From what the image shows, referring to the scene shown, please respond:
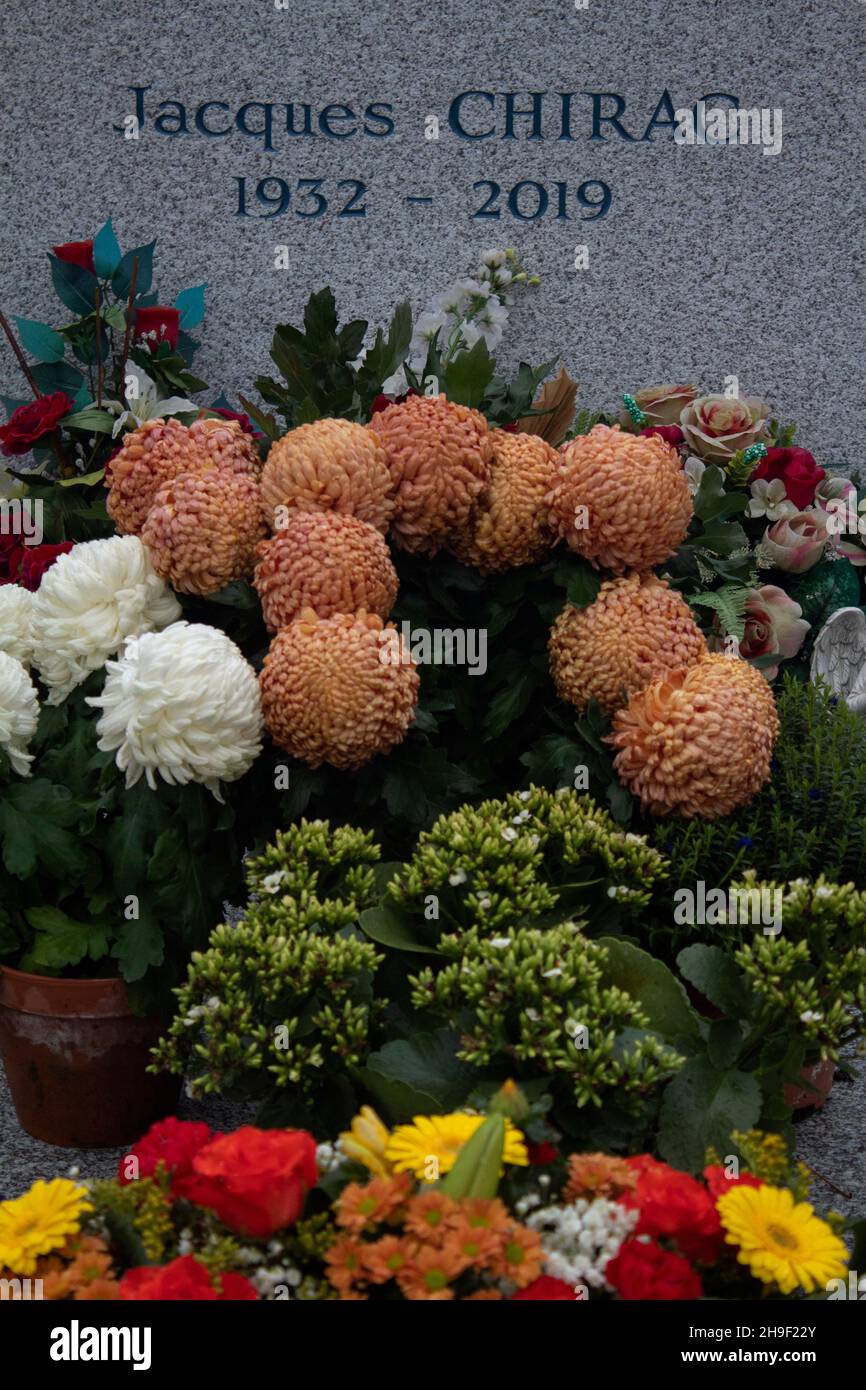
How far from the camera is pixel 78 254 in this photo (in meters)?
3.10

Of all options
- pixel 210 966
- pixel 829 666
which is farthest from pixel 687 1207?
pixel 829 666

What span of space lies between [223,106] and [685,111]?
1.18 metres

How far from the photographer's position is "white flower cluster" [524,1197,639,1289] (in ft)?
3.81

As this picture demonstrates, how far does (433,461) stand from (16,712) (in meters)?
0.79

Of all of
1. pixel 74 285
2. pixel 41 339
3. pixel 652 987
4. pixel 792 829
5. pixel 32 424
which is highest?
pixel 74 285

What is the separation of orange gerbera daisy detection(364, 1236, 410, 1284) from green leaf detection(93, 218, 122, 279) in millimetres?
2599

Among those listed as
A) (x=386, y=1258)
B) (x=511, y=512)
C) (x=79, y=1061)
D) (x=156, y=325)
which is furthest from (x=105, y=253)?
(x=386, y=1258)

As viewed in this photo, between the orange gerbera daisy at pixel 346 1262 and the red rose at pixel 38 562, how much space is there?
158cm

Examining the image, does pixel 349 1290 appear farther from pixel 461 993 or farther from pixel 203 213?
pixel 203 213

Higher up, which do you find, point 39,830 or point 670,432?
point 670,432

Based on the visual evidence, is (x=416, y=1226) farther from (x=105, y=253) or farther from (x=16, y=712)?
(x=105, y=253)

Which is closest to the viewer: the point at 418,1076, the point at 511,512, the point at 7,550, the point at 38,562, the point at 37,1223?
the point at 37,1223

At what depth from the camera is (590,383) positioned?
334cm

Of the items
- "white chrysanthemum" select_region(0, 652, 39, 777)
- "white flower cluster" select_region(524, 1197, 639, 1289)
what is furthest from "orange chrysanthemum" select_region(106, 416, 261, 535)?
"white flower cluster" select_region(524, 1197, 639, 1289)
